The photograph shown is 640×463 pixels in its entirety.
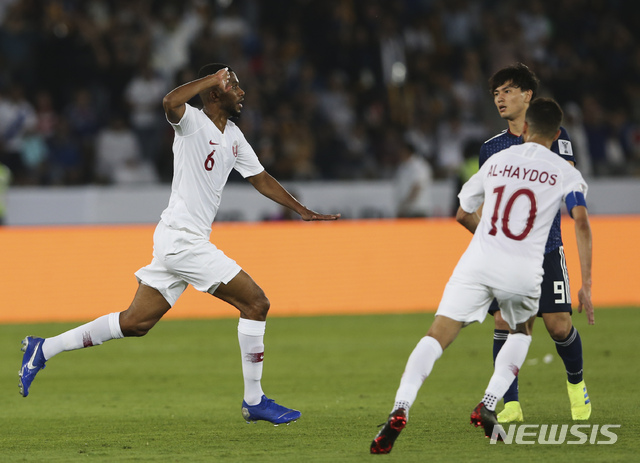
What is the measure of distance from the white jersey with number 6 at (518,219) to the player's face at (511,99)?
89 cm

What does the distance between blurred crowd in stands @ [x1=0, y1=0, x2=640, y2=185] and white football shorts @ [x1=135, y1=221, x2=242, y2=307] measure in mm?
9205

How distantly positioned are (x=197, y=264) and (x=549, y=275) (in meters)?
2.18

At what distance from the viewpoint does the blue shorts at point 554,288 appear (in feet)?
19.9

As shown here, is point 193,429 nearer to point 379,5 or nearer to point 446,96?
point 446,96

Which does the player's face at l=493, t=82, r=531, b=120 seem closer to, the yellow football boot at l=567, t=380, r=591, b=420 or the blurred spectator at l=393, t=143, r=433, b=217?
the yellow football boot at l=567, t=380, r=591, b=420

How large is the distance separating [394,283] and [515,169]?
783 centimetres

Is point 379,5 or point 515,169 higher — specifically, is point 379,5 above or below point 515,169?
above

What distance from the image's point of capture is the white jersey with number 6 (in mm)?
5262

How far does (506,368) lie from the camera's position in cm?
552

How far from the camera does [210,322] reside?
12336 millimetres

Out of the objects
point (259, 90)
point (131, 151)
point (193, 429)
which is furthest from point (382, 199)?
point (193, 429)

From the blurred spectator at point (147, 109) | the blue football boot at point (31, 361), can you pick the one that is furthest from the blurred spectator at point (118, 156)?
the blue football boot at point (31, 361)

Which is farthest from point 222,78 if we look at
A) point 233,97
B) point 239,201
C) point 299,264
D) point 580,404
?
point 239,201

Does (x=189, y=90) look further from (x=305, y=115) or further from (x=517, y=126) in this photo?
(x=305, y=115)
